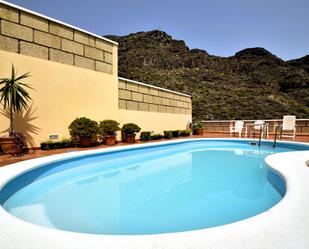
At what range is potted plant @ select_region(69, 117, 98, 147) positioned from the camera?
24.0ft

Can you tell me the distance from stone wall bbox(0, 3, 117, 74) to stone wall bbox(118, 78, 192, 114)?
1232mm

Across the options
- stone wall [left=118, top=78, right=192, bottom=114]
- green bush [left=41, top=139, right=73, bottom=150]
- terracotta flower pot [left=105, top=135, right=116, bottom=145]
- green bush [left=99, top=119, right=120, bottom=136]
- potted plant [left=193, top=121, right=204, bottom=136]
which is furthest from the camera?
potted plant [left=193, top=121, right=204, bottom=136]

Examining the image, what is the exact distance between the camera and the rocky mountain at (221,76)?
76.4ft

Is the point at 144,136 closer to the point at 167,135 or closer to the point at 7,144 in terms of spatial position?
the point at 167,135

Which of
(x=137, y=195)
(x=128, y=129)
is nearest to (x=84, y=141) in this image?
(x=128, y=129)

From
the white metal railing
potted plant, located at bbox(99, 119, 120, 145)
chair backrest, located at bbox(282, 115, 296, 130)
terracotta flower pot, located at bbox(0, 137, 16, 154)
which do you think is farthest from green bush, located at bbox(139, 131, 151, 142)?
the white metal railing

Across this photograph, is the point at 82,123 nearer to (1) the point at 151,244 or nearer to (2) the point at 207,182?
(2) the point at 207,182

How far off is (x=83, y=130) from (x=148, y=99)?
195 inches

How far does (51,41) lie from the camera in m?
7.28

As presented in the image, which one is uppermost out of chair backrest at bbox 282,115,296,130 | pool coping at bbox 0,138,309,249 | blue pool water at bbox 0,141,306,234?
chair backrest at bbox 282,115,296,130

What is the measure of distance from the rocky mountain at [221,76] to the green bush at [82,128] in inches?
607

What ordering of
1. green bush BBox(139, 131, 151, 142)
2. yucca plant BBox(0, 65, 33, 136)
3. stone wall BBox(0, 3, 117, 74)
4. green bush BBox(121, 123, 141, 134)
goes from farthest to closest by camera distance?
green bush BBox(139, 131, 151, 142), green bush BBox(121, 123, 141, 134), stone wall BBox(0, 3, 117, 74), yucca plant BBox(0, 65, 33, 136)

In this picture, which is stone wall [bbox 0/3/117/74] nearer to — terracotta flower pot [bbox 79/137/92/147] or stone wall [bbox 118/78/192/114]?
stone wall [bbox 118/78/192/114]

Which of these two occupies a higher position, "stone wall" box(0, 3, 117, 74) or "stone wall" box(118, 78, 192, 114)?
"stone wall" box(0, 3, 117, 74)
